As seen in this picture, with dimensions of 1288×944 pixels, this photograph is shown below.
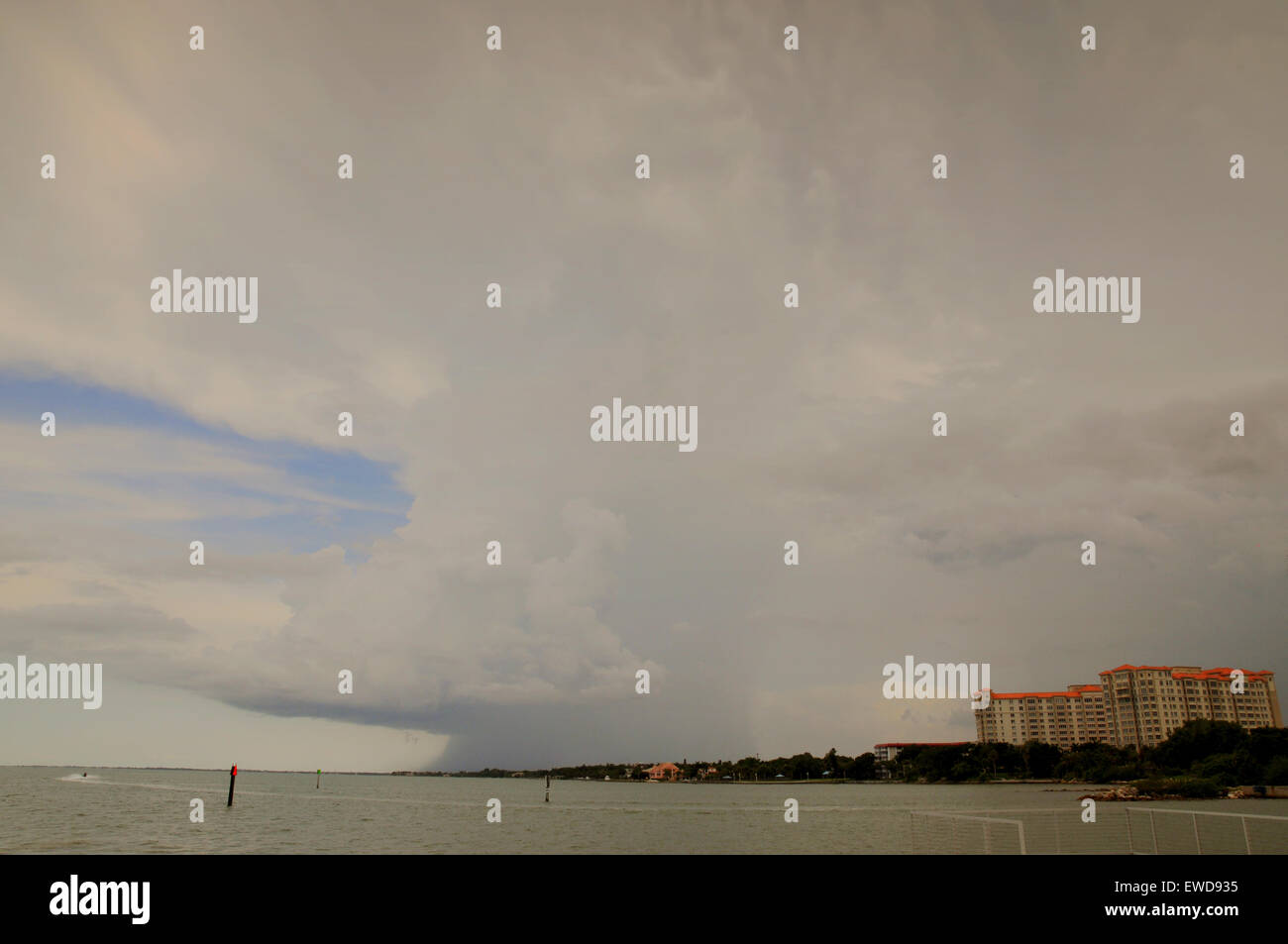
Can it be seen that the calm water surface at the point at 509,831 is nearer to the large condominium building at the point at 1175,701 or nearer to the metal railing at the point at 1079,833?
the metal railing at the point at 1079,833

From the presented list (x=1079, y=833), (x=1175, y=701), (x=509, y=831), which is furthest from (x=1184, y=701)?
(x=1079, y=833)

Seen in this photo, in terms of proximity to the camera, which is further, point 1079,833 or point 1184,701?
point 1184,701

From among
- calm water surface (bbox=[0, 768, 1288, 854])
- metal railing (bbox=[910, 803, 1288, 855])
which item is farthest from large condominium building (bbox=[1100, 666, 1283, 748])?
metal railing (bbox=[910, 803, 1288, 855])

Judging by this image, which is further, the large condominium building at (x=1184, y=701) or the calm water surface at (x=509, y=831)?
the large condominium building at (x=1184, y=701)

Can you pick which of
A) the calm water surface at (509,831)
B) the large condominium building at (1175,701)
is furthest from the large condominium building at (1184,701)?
the calm water surface at (509,831)

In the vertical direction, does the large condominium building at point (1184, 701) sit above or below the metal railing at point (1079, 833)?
below

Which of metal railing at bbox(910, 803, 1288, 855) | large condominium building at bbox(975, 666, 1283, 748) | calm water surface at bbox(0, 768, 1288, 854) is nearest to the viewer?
metal railing at bbox(910, 803, 1288, 855)

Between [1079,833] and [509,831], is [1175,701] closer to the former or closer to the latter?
[509,831]

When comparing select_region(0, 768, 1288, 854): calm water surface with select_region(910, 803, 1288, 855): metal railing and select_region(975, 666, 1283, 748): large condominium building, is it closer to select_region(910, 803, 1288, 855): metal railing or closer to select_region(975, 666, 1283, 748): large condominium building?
select_region(910, 803, 1288, 855): metal railing

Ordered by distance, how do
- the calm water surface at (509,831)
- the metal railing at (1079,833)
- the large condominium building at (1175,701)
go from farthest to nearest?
the large condominium building at (1175,701) → the calm water surface at (509,831) → the metal railing at (1079,833)

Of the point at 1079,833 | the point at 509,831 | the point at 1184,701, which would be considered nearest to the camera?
the point at 1079,833
